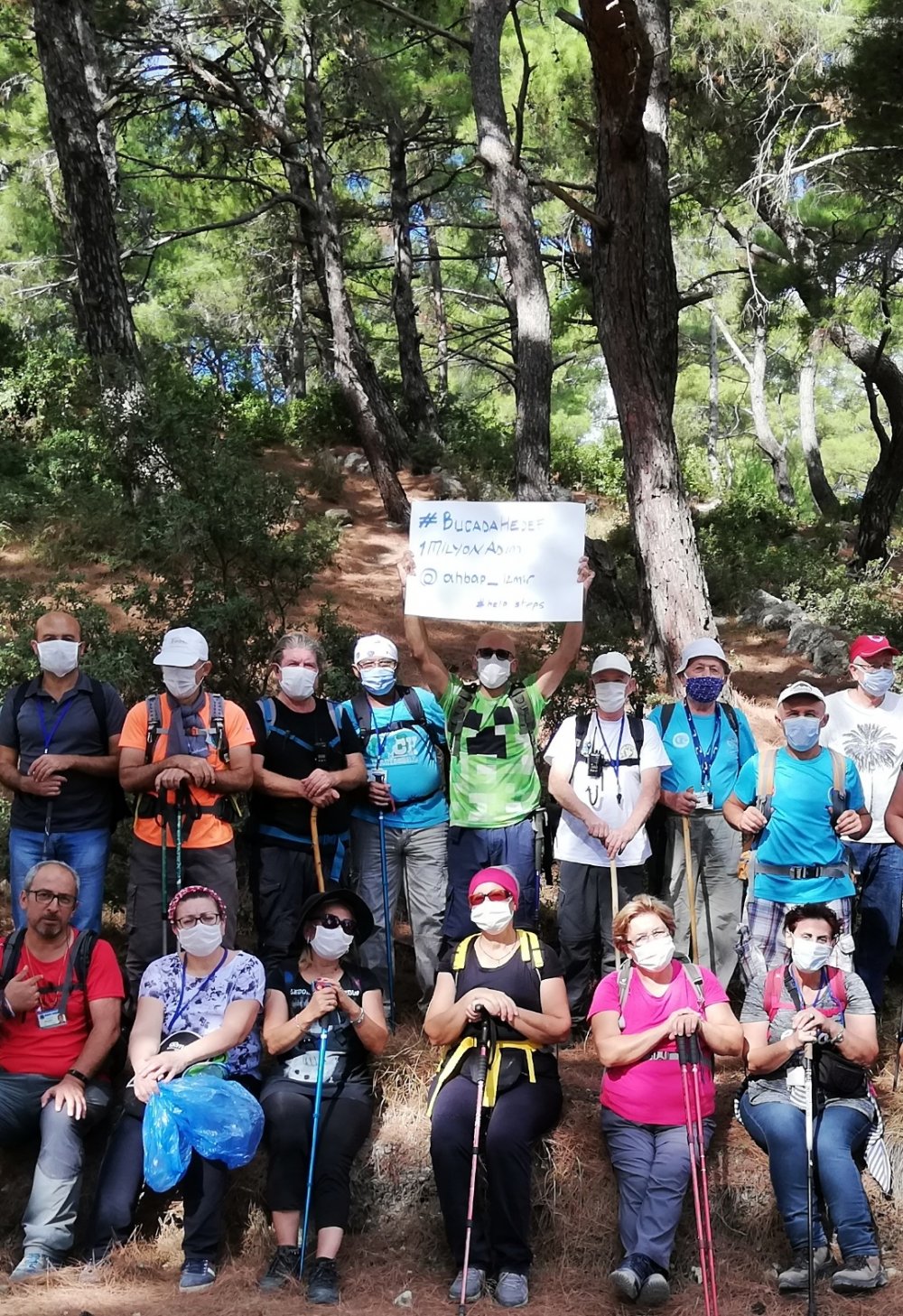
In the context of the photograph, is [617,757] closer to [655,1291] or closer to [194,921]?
[194,921]

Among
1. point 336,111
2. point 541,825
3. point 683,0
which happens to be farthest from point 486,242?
point 541,825

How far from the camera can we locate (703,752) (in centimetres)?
541

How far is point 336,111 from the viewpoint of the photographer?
18.1 metres

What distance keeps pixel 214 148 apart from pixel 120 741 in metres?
15.2

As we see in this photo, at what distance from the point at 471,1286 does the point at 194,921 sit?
67.2 inches

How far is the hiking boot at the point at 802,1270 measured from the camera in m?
4.29

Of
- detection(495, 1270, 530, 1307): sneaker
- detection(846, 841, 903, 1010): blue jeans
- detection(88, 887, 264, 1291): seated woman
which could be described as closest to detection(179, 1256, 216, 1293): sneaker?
detection(88, 887, 264, 1291): seated woman

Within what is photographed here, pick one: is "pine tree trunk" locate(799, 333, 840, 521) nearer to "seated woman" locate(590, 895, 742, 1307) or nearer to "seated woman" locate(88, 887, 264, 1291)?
"seated woman" locate(590, 895, 742, 1307)

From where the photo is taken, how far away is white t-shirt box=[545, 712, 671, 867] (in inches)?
208

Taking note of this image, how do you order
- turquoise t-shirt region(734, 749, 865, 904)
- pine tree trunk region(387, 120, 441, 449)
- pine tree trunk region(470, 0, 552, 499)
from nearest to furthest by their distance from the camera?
turquoise t-shirt region(734, 749, 865, 904) < pine tree trunk region(470, 0, 552, 499) < pine tree trunk region(387, 120, 441, 449)

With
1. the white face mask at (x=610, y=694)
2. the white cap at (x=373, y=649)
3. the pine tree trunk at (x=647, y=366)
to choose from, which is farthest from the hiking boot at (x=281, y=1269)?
the pine tree trunk at (x=647, y=366)

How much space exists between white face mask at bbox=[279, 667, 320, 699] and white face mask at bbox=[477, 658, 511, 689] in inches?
31.0

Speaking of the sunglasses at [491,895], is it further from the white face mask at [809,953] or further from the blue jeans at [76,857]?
the blue jeans at [76,857]

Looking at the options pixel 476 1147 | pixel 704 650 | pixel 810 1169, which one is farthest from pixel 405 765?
pixel 810 1169
